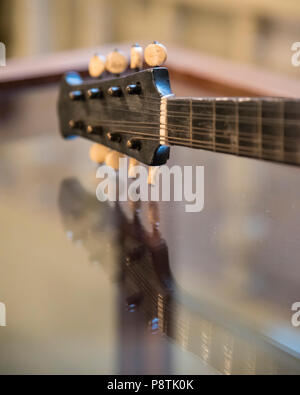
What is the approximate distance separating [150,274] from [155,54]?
24 centimetres

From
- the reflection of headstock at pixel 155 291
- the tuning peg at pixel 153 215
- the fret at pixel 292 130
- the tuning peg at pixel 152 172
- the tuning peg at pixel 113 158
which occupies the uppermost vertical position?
the fret at pixel 292 130

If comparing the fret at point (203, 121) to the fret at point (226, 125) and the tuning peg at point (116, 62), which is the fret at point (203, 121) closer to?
the fret at point (226, 125)

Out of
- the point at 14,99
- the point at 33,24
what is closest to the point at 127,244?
the point at 14,99

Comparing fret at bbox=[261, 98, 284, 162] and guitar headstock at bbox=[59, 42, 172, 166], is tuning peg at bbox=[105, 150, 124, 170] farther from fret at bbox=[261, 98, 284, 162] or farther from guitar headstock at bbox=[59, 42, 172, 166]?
fret at bbox=[261, 98, 284, 162]

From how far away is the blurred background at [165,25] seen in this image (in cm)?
203

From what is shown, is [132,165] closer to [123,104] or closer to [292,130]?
[123,104]

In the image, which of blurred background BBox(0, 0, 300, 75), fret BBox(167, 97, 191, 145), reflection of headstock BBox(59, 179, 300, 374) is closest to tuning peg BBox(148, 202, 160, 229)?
reflection of headstock BBox(59, 179, 300, 374)

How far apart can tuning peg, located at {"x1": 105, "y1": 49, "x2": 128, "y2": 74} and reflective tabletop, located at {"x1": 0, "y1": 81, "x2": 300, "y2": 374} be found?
159mm

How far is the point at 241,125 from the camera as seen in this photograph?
→ 1.73 ft

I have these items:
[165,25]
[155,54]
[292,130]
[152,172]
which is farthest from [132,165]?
[165,25]

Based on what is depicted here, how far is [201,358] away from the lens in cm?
44

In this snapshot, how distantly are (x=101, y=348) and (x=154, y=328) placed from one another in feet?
0.16

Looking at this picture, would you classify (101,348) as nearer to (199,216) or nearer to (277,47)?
(199,216)

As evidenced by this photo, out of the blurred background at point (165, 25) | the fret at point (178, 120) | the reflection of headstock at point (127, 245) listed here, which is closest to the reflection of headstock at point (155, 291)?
the reflection of headstock at point (127, 245)
